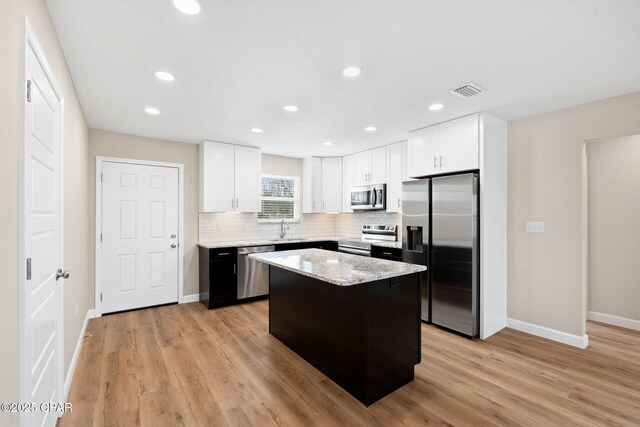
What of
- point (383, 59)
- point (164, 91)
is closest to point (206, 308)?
point (164, 91)

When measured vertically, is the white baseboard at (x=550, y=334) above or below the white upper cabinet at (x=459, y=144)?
below

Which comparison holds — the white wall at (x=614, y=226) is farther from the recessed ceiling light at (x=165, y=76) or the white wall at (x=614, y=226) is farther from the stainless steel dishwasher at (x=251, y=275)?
the recessed ceiling light at (x=165, y=76)

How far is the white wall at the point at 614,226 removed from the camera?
12.1 feet

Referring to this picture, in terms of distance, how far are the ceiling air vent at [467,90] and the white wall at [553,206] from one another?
121 cm

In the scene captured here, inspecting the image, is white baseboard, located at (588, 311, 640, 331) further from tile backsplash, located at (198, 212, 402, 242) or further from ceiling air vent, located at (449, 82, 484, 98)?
ceiling air vent, located at (449, 82, 484, 98)

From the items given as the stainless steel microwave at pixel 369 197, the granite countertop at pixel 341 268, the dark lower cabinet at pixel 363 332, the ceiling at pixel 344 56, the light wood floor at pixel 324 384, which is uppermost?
the ceiling at pixel 344 56

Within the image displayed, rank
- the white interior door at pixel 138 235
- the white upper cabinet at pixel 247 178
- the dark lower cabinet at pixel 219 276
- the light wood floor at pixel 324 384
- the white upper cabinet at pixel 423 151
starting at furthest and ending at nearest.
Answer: the white upper cabinet at pixel 247 178
the dark lower cabinet at pixel 219 276
the white interior door at pixel 138 235
the white upper cabinet at pixel 423 151
the light wood floor at pixel 324 384

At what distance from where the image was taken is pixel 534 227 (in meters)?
3.53

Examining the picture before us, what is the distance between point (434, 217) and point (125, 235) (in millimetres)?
4160

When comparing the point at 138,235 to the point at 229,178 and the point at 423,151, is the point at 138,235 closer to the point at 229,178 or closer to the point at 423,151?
the point at 229,178

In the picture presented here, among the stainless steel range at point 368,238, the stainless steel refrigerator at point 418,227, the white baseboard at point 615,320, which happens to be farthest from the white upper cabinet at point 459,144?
the white baseboard at point 615,320

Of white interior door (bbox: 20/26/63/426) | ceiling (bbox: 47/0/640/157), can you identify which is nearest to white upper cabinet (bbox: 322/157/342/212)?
ceiling (bbox: 47/0/640/157)

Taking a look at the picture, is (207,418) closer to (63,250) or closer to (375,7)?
(63,250)

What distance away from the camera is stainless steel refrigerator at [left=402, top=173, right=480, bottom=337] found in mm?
3424
